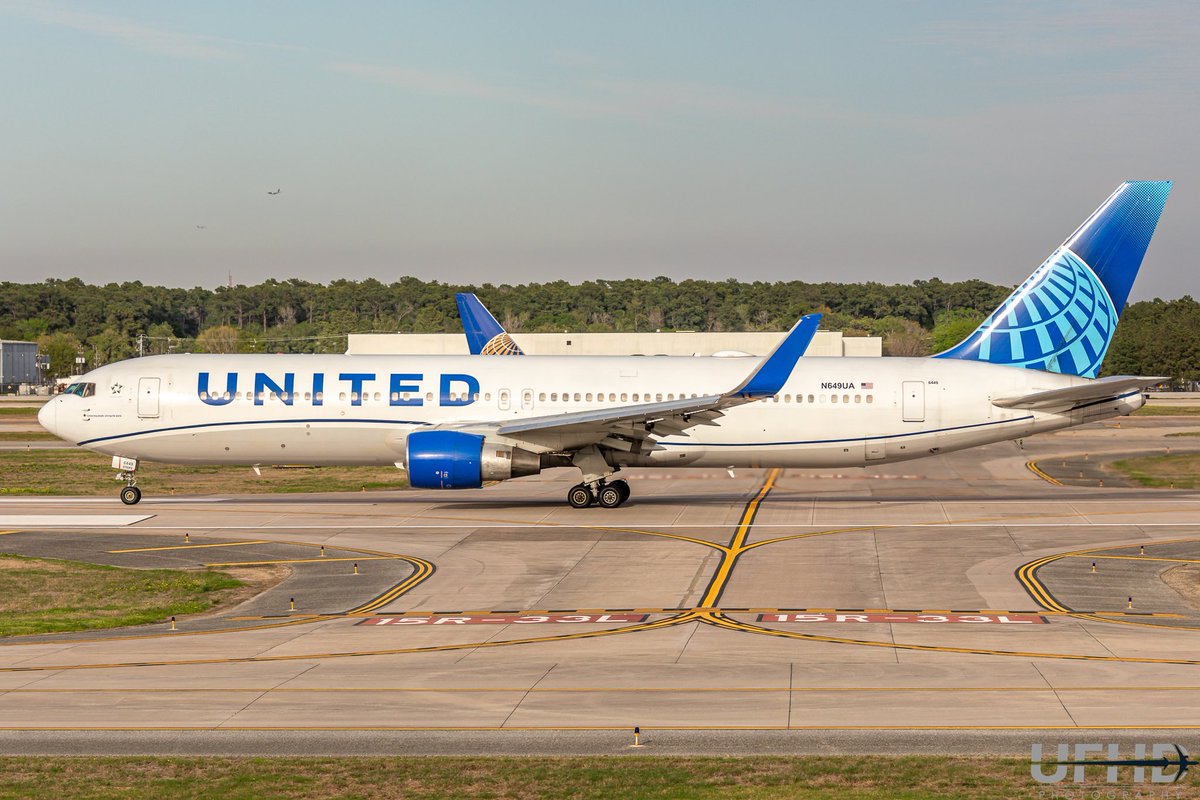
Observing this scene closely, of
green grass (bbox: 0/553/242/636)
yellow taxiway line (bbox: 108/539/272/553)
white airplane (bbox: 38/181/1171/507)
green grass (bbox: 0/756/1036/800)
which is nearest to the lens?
green grass (bbox: 0/756/1036/800)

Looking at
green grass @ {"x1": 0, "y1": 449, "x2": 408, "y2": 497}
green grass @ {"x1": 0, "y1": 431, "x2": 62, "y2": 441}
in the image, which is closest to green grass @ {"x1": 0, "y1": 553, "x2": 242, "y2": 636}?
green grass @ {"x1": 0, "y1": 449, "x2": 408, "y2": 497}

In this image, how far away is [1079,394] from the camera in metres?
40.0

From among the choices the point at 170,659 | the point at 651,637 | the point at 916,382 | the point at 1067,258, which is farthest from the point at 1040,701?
the point at 1067,258

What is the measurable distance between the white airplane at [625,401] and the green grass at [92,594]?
10398 mm

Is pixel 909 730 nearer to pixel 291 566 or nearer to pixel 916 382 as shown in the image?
pixel 291 566

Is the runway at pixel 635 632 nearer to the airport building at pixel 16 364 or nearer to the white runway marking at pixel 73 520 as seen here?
the white runway marking at pixel 73 520

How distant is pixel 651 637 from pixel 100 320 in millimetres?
185642

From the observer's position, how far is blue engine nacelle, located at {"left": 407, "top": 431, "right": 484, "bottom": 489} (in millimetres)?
37719

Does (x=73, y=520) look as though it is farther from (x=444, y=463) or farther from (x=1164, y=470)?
(x=1164, y=470)

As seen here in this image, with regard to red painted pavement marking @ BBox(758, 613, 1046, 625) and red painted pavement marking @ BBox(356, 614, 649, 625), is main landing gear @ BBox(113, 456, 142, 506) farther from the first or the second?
red painted pavement marking @ BBox(758, 613, 1046, 625)

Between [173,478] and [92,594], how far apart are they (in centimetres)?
2813

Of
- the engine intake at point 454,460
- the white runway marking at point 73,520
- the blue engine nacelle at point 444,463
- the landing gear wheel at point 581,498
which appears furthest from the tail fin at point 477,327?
the white runway marking at point 73,520

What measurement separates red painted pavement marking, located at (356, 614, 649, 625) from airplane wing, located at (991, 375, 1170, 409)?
827 inches

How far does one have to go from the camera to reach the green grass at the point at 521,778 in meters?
14.2
